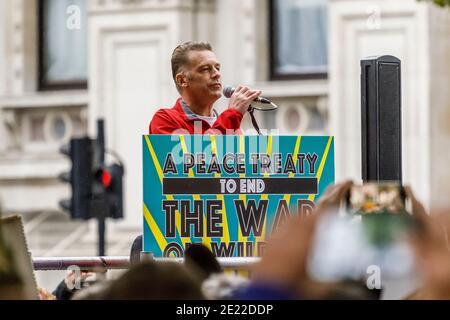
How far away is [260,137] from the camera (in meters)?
5.60

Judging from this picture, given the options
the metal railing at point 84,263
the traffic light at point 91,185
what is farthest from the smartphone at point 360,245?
the traffic light at point 91,185

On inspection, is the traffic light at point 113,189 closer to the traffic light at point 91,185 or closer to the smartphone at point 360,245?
the traffic light at point 91,185

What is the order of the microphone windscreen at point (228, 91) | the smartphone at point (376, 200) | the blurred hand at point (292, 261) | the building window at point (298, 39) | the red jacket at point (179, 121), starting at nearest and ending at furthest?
1. the blurred hand at point (292, 261)
2. the smartphone at point (376, 200)
3. the red jacket at point (179, 121)
4. the microphone windscreen at point (228, 91)
5. the building window at point (298, 39)

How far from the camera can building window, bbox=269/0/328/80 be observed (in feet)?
53.3

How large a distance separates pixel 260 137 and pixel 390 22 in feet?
31.2

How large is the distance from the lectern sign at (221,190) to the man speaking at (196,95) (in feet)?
0.91

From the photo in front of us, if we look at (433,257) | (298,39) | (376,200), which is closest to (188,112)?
(376,200)

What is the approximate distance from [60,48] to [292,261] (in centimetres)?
1312

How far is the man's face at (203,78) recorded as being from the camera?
19.6ft

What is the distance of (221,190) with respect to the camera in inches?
220

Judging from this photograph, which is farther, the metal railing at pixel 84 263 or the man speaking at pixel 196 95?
the metal railing at pixel 84 263

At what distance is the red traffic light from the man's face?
25.6 ft
